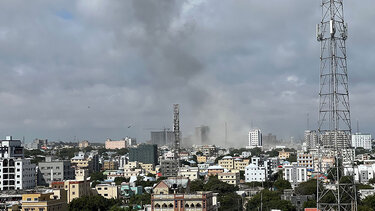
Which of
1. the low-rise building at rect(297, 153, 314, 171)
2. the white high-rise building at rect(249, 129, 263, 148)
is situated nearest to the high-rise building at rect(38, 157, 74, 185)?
the low-rise building at rect(297, 153, 314, 171)

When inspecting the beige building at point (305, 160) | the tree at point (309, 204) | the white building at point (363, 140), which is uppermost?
the white building at point (363, 140)

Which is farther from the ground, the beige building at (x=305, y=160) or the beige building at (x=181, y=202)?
the beige building at (x=305, y=160)

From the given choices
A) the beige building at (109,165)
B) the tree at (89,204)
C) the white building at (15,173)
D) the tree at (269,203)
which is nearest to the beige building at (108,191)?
the tree at (89,204)

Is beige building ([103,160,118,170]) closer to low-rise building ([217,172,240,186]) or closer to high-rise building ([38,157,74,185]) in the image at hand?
high-rise building ([38,157,74,185])

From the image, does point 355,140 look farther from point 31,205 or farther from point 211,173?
point 31,205

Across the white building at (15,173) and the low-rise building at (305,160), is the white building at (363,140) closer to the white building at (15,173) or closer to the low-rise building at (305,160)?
the low-rise building at (305,160)

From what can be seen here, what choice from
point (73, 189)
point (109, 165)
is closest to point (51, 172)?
point (73, 189)

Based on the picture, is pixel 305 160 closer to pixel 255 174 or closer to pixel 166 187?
pixel 255 174
